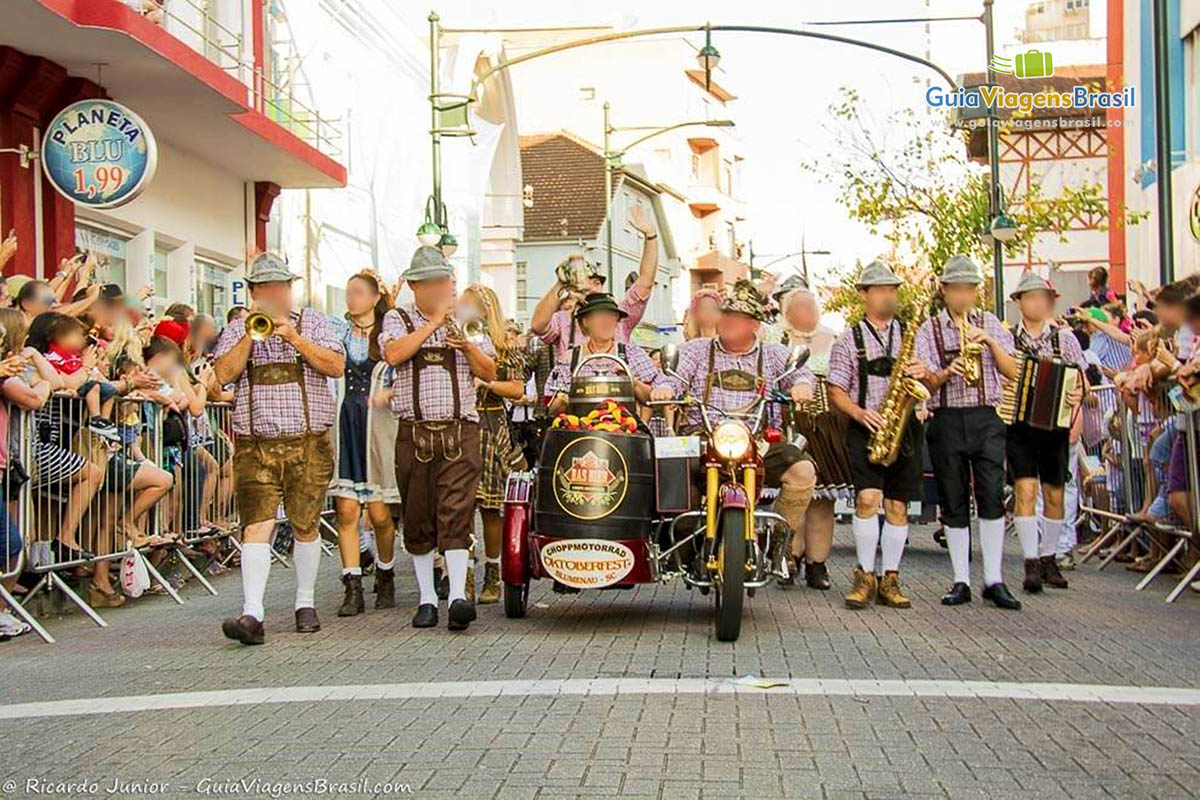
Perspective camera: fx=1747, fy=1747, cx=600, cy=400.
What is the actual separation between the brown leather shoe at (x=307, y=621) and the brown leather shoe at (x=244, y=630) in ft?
1.86

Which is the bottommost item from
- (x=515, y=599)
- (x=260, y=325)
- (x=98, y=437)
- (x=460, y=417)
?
(x=515, y=599)

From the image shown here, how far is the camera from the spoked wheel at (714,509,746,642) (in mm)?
A: 8719

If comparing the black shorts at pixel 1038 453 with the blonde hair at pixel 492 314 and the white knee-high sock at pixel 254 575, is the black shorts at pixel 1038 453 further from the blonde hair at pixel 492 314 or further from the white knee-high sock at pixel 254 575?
the white knee-high sock at pixel 254 575

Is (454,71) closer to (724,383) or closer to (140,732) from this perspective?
(724,383)

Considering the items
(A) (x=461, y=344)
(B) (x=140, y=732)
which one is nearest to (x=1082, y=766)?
(B) (x=140, y=732)

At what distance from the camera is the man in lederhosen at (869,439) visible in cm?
1060

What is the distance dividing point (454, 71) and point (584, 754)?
114 ft

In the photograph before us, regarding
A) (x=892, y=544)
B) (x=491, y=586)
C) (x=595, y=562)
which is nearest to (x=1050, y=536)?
(x=892, y=544)

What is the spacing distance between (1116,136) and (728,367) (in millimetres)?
25770

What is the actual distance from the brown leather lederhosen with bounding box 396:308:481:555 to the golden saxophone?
2.98 m

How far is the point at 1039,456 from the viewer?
1164cm

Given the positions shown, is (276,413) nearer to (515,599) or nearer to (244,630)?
Result: (244,630)

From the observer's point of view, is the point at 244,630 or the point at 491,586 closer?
the point at 244,630

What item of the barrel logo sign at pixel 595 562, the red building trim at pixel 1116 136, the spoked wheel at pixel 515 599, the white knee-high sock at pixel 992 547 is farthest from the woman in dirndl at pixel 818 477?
the red building trim at pixel 1116 136
